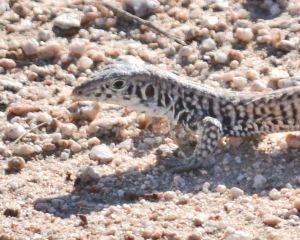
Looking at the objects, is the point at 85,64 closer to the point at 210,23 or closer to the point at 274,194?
the point at 210,23

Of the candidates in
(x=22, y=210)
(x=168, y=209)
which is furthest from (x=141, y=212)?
(x=22, y=210)

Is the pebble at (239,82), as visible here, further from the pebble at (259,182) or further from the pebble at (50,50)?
the pebble at (50,50)

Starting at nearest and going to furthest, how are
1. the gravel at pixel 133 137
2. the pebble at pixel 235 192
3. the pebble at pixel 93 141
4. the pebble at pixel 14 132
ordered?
the gravel at pixel 133 137 → the pebble at pixel 235 192 → the pebble at pixel 93 141 → the pebble at pixel 14 132

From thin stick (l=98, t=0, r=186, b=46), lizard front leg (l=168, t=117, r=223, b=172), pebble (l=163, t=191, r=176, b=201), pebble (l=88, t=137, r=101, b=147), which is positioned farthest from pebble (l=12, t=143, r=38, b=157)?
thin stick (l=98, t=0, r=186, b=46)

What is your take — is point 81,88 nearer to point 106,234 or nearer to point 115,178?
point 115,178

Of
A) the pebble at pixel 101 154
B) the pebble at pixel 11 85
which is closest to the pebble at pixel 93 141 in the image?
the pebble at pixel 101 154

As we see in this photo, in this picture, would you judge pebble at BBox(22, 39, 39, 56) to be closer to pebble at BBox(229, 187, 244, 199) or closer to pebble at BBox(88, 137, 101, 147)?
pebble at BBox(88, 137, 101, 147)
